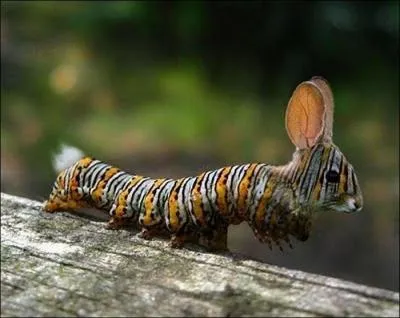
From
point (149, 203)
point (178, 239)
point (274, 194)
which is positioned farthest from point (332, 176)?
point (149, 203)

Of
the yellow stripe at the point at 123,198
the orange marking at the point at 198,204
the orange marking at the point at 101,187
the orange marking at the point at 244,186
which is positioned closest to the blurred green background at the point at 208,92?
the orange marking at the point at 101,187

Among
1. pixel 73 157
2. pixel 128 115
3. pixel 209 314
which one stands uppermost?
pixel 128 115

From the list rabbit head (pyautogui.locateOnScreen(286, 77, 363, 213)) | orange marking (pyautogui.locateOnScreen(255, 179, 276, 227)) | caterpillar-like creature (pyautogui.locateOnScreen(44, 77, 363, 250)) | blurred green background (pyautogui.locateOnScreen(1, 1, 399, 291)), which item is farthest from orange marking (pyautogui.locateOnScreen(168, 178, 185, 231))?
blurred green background (pyautogui.locateOnScreen(1, 1, 399, 291))

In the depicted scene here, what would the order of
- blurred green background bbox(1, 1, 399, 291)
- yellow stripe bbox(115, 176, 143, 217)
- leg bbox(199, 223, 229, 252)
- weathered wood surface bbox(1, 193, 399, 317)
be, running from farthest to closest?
blurred green background bbox(1, 1, 399, 291), yellow stripe bbox(115, 176, 143, 217), leg bbox(199, 223, 229, 252), weathered wood surface bbox(1, 193, 399, 317)

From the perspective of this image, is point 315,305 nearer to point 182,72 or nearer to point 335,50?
point 335,50

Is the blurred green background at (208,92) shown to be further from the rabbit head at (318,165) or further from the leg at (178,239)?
the rabbit head at (318,165)

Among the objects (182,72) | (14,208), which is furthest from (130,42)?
(14,208)

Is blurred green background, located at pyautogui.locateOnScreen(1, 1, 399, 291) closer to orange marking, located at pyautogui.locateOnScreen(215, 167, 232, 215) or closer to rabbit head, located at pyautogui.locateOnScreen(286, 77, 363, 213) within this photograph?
orange marking, located at pyautogui.locateOnScreen(215, 167, 232, 215)
